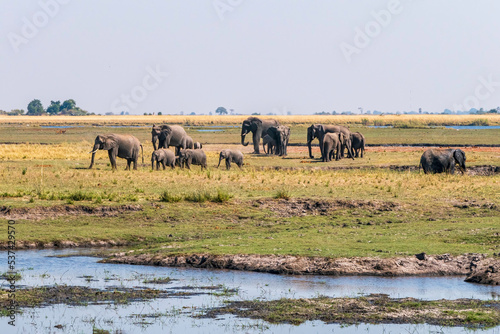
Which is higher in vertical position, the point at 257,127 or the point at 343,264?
the point at 257,127

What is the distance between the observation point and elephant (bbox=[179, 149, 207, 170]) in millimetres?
38875

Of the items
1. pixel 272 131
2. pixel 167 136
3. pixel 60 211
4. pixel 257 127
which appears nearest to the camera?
pixel 60 211

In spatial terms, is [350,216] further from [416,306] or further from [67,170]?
[67,170]

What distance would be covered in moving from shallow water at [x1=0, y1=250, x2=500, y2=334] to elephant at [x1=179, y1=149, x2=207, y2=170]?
18.2m

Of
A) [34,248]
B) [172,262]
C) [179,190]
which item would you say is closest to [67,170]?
[179,190]

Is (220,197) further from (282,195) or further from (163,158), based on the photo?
(163,158)

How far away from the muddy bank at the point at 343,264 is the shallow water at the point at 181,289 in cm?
35

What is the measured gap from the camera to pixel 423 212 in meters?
25.7

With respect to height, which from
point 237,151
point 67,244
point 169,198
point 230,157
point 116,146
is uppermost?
point 116,146

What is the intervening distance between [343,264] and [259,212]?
7.64 m

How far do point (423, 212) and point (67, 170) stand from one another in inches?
675

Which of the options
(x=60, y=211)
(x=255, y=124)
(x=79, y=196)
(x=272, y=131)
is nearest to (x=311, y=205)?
(x=79, y=196)

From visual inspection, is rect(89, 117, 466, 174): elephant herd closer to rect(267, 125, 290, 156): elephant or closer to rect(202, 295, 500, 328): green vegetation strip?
rect(267, 125, 290, 156): elephant

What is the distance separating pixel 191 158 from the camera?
38969mm
